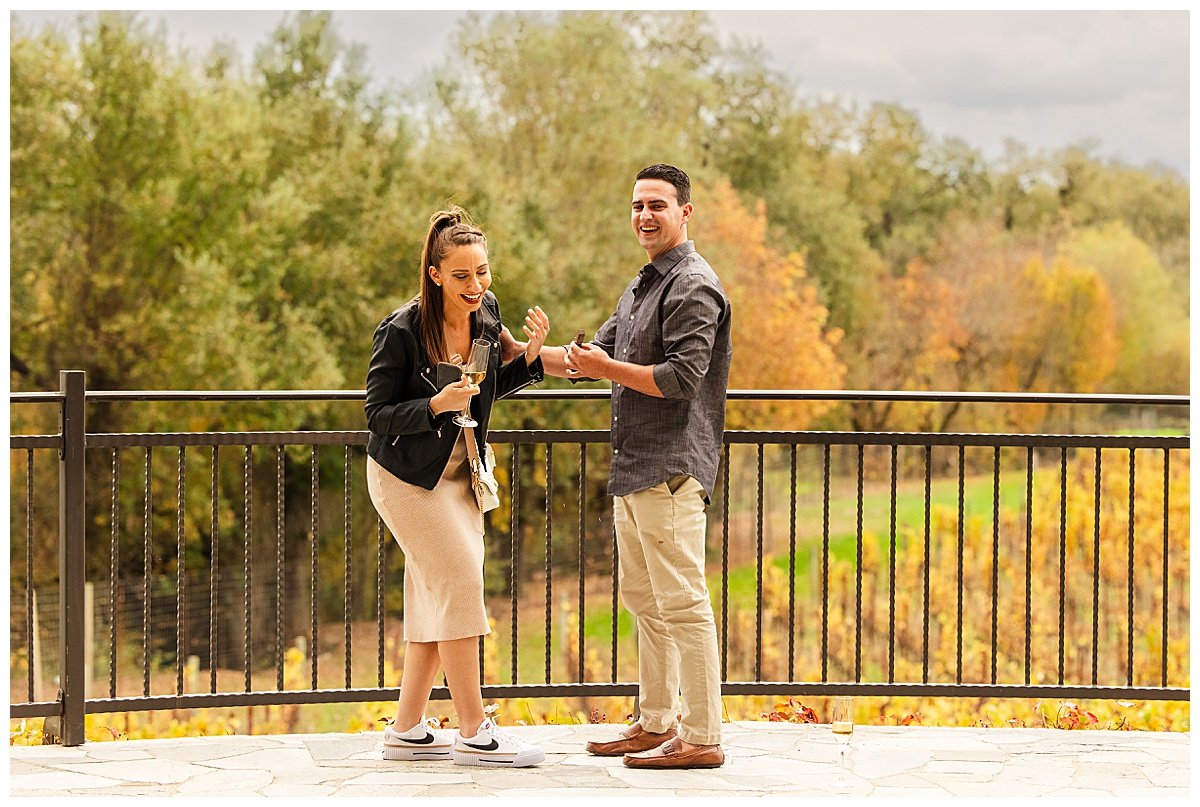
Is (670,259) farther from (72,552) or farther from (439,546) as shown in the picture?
(72,552)

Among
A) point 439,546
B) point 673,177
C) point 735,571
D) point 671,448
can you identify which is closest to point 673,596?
point 671,448

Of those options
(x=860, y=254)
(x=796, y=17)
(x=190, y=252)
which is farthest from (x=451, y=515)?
(x=796, y=17)

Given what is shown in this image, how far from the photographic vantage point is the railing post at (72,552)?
3.59 m

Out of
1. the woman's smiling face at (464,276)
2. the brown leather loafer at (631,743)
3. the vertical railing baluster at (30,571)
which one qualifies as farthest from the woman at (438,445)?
the vertical railing baluster at (30,571)

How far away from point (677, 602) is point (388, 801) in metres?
0.83

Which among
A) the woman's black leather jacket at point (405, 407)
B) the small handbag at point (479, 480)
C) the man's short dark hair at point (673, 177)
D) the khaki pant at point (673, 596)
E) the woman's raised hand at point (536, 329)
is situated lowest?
the khaki pant at point (673, 596)

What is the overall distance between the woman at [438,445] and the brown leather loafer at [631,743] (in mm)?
374

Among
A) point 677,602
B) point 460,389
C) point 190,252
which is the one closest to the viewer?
point 460,389

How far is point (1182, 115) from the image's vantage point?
30188mm

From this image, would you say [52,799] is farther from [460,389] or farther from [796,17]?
[796,17]

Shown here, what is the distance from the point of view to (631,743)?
11.5 ft

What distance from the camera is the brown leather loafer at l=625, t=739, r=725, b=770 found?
3.38m

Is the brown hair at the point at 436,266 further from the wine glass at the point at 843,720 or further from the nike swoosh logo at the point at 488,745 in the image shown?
the wine glass at the point at 843,720

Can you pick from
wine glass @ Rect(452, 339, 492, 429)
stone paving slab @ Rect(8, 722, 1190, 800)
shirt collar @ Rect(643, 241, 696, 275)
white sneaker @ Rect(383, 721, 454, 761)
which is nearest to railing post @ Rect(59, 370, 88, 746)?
stone paving slab @ Rect(8, 722, 1190, 800)
